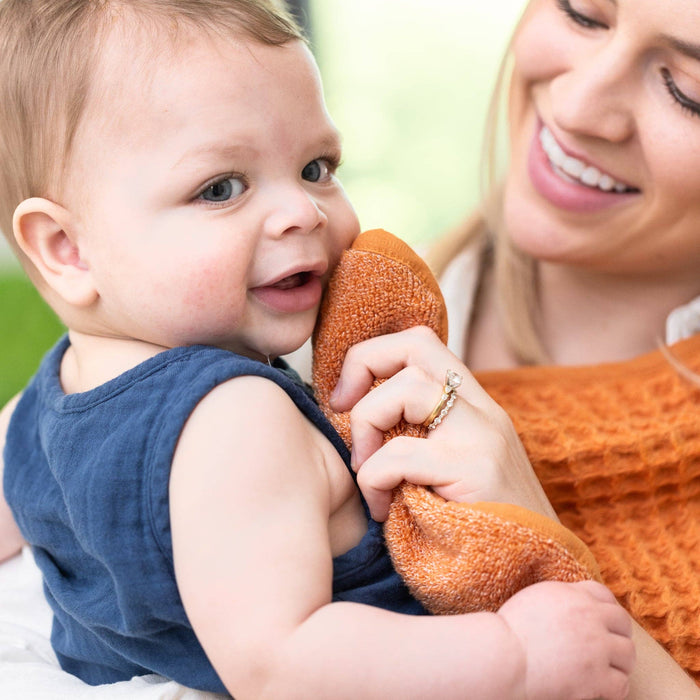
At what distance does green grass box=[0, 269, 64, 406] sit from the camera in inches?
82.6

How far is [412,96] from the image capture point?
4.58 m

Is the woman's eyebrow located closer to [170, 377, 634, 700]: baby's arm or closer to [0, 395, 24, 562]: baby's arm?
[170, 377, 634, 700]: baby's arm

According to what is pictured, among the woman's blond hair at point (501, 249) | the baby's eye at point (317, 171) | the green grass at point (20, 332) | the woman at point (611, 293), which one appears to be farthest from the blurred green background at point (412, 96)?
the baby's eye at point (317, 171)

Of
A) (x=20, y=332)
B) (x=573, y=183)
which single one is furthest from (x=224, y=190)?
(x=20, y=332)

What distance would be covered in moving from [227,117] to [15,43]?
27 cm

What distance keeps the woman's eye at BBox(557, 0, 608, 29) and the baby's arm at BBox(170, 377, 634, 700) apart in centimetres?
87

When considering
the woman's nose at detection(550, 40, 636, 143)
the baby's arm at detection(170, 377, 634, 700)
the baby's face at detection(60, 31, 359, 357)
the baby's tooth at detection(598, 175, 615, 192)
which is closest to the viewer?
the baby's arm at detection(170, 377, 634, 700)

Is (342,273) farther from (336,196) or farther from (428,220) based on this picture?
(428,220)

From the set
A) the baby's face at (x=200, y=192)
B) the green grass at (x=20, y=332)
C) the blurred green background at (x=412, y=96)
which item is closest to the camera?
the baby's face at (x=200, y=192)

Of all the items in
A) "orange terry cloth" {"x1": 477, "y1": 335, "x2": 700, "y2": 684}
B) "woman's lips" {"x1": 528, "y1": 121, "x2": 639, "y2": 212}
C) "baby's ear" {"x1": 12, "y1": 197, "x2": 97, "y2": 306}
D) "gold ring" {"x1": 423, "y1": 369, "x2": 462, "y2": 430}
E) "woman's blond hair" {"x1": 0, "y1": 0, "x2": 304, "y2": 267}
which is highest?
"woman's blond hair" {"x1": 0, "y1": 0, "x2": 304, "y2": 267}

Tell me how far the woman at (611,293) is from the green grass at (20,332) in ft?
3.49

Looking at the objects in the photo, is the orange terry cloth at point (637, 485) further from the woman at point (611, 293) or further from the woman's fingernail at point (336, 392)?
the woman's fingernail at point (336, 392)

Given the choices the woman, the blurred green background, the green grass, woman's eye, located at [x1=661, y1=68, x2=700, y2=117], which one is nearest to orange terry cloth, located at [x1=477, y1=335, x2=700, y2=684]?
the woman

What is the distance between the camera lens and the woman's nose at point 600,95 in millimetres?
1309
